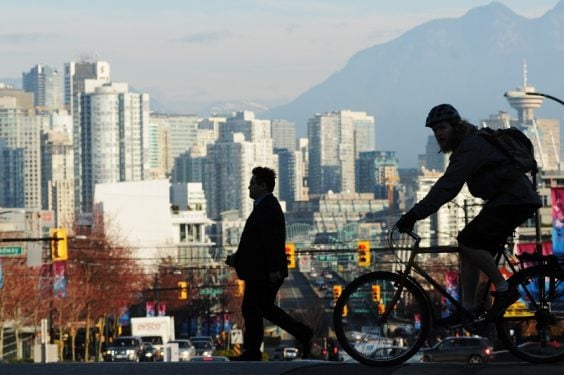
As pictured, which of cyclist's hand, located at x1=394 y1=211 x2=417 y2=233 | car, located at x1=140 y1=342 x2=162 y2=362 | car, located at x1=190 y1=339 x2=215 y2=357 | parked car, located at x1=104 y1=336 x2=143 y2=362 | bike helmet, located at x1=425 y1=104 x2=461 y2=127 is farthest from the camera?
car, located at x1=190 y1=339 x2=215 y2=357

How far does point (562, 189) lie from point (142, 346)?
17.9 metres

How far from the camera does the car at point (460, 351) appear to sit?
35688mm

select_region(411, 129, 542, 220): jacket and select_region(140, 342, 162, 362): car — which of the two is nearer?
select_region(411, 129, 542, 220): jacket

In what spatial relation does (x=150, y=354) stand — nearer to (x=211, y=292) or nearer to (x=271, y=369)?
(x=271, y=369)

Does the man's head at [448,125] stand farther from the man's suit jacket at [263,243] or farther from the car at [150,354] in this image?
the car at [150,354]

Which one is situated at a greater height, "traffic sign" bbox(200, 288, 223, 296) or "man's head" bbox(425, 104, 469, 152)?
"man's head" bbox(425, 104, 469, 152)

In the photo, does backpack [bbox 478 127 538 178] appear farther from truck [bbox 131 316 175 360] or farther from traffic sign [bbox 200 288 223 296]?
traffic sign [bbox 200 288 223 296]

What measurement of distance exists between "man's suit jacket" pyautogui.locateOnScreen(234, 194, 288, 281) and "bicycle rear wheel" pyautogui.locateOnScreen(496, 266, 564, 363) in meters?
2.62

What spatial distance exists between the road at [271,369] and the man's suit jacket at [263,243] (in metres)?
2.07

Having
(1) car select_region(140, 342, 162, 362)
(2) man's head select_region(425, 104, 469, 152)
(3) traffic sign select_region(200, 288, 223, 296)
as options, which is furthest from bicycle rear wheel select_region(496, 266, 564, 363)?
(3) traffic sign select_region(200, 288, 223, 296)

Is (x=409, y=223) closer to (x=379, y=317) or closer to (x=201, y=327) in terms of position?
(x=379, y=317)

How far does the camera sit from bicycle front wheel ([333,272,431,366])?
40.9 feet

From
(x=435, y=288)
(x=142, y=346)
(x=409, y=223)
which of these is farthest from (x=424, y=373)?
(x=142, y=346)

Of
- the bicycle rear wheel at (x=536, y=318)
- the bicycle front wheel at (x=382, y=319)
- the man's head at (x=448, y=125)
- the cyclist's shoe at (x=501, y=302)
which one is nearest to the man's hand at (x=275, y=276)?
the bicycle front wheel at (x=382, y=319)
